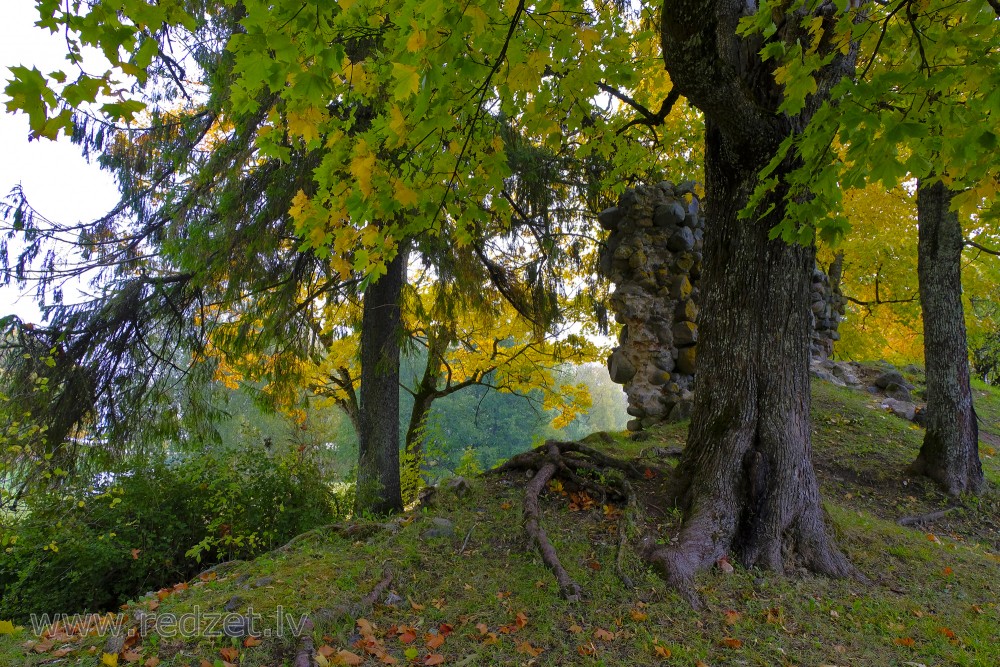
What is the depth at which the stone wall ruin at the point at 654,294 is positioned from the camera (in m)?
6.88

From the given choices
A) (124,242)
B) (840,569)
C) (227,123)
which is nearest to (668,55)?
(840,569)

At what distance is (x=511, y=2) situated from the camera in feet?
8.81

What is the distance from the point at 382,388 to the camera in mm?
5539

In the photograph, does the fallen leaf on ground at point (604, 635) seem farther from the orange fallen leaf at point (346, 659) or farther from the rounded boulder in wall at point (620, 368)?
the rounded boulder in wall at point (620, 368)

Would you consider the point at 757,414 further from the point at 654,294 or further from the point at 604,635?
the point at 654,294

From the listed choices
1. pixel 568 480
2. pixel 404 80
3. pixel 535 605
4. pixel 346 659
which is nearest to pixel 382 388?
pixel 568 480

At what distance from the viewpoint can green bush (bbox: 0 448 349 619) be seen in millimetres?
4055

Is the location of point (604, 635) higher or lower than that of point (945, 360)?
lower

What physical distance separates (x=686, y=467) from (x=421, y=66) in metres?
2.98

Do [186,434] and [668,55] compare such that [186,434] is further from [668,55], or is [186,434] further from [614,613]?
[668,55]

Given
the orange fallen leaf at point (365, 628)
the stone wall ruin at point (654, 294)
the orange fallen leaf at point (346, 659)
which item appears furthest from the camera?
the stone wall ruin at point (654, 294)

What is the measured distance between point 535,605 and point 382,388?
324 cm

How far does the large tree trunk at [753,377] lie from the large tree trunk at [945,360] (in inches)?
117

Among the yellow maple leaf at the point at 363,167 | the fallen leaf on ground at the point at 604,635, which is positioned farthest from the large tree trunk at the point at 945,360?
the yellow maple leaf at the point at 363,167
